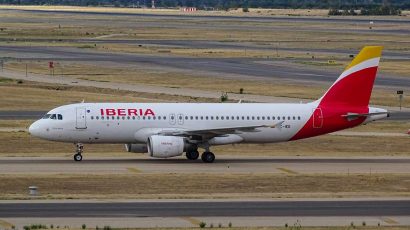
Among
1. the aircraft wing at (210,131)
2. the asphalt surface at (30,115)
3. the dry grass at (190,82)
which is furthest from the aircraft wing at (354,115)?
the dry grass at (190,82)

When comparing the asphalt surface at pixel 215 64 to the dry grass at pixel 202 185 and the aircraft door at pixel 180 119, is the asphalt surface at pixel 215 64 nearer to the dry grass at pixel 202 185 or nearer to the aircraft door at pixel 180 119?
the aircraft door at pixel 180 119

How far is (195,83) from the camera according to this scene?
112 m

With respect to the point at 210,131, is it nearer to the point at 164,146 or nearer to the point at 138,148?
the point at 164,146

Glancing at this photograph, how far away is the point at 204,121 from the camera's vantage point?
6184cm

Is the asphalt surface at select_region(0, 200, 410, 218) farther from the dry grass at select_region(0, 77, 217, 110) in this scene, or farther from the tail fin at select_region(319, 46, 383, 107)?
the dry grass at select_region(0, 77, 217, 110)

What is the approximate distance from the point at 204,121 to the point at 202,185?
10.1m

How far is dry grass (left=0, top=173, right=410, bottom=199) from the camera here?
49.3 m

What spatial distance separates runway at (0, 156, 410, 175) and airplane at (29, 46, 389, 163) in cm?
102

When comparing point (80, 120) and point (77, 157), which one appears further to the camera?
point (77, 157)

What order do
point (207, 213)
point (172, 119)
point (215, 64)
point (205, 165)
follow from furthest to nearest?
point (215, 64) < point (172, 119) < point (205, 165) < point (207, 213)

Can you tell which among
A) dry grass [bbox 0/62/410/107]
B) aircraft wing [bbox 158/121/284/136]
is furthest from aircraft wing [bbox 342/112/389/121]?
dry grass [bbox 0/62/410/107]

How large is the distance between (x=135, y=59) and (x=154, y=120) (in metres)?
82.1

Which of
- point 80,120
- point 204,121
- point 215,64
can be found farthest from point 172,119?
point 215,64

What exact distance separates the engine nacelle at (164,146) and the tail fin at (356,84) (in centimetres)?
904
